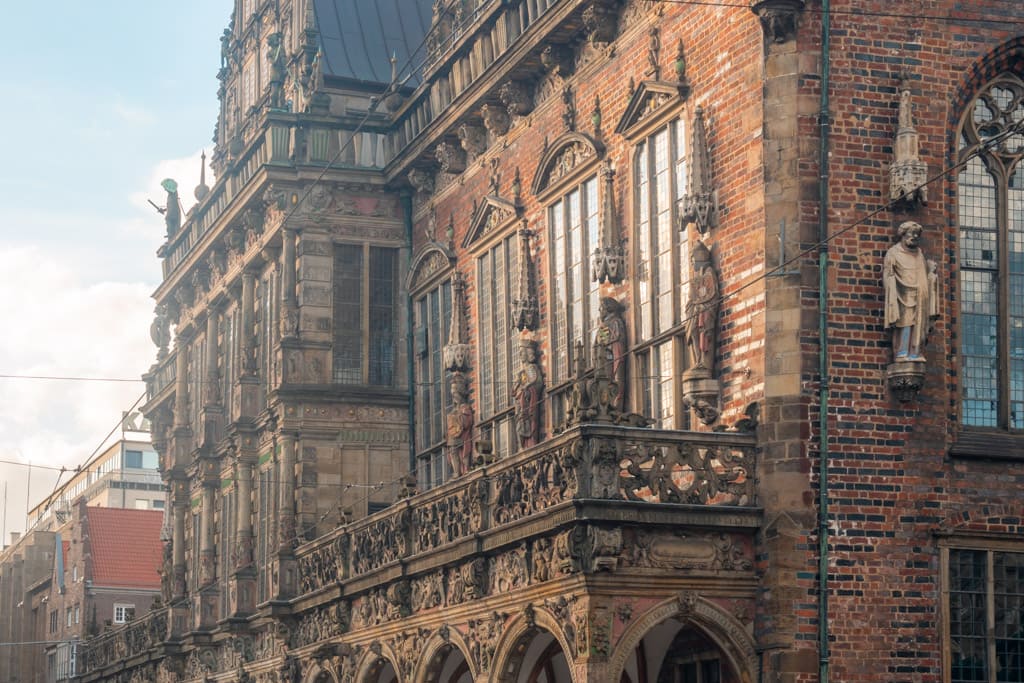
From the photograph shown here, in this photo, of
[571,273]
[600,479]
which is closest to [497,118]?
[571,273]

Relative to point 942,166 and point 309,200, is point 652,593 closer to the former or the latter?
point 942,166

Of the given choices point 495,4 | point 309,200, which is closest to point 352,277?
point 309,200

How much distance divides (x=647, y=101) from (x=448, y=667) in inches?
361

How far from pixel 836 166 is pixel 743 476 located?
3.67m

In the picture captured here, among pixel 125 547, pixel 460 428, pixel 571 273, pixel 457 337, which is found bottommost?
pixel 460 428

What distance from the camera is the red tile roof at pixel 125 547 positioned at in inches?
2911

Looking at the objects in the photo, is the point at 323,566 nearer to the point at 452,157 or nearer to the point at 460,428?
the point at 460,428

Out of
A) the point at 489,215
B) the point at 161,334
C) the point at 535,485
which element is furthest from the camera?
the point at 161,334

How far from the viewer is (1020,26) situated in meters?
24.6

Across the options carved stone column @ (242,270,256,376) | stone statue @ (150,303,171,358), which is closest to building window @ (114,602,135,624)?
stone statue @ (150,303,171,358)

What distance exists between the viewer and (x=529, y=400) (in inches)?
1226

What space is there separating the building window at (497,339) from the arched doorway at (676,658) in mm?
6512

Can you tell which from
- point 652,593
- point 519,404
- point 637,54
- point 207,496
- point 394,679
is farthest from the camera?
point 207,496

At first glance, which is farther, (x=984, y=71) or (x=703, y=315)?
(x=703, y=315)
